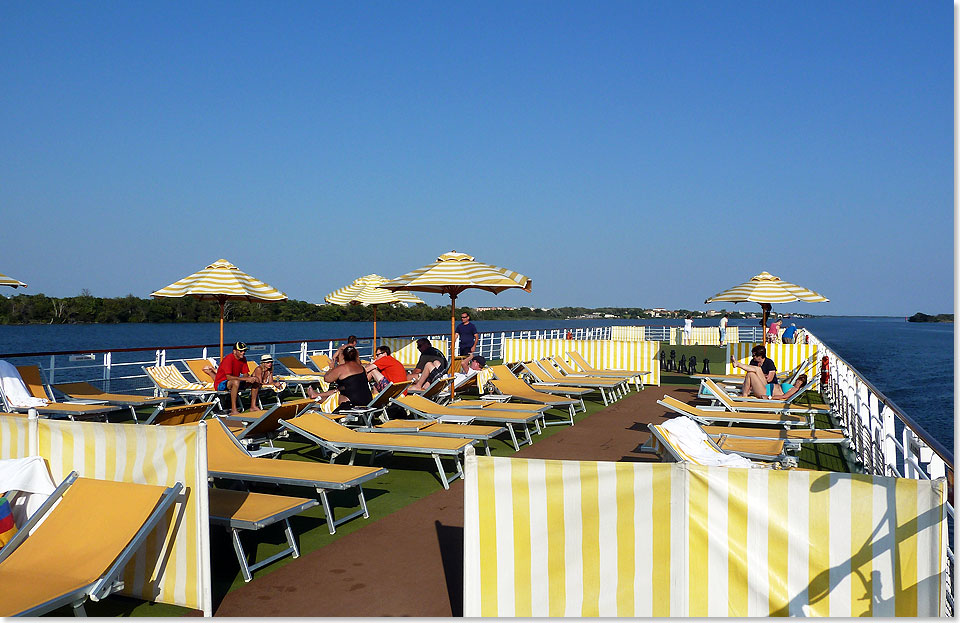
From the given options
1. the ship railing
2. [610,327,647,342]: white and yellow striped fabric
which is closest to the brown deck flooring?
the ship railing

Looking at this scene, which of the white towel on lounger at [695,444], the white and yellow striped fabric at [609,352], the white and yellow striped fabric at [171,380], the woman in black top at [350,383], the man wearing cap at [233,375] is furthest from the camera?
the white and yellow striped fabric at [609,352]

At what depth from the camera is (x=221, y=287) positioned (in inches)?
392

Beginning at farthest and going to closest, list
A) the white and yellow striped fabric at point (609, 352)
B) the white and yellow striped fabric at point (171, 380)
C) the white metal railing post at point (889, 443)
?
1. the white and yellow striped fabric at point (609, 352)
2. the white and yellow striped fabric at point (171, 380)
3. the white metal railing post at point (889, 443)

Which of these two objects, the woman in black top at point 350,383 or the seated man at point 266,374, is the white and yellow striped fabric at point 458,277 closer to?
the seated man at point 266,374

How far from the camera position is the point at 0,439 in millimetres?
4004

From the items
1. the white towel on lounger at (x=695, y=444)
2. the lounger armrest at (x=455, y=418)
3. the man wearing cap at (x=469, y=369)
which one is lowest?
the lounger armrest at (x=455, y=418)

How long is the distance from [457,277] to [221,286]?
10.7ft

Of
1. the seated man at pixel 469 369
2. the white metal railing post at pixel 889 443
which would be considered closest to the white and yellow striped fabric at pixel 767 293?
the seated man at pixel 469 369

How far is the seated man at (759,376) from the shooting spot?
958cm

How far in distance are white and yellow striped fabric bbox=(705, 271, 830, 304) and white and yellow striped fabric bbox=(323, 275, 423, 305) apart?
6.03 meters

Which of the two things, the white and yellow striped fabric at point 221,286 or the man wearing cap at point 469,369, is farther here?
the man wearing cap at point 469,369

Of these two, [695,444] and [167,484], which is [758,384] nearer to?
[695,444]

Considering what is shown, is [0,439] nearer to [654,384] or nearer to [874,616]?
[874,616]

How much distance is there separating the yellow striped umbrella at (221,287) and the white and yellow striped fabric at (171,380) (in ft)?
1.67
